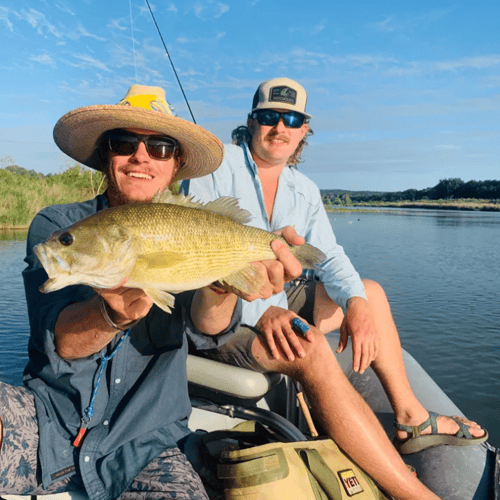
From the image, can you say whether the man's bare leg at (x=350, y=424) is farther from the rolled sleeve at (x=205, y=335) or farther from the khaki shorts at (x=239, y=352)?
the rolled sleeve at (x=205, y=335)

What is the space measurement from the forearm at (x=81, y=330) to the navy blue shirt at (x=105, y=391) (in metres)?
0.04

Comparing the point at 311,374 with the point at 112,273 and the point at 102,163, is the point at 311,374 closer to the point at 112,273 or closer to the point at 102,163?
the point at 112,273

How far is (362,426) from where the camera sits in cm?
254

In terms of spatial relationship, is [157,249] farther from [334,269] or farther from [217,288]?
[334,269]

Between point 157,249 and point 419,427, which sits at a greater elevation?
point 157,249

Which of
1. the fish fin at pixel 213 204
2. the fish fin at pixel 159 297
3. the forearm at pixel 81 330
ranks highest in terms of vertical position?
the fish fin at pixel 213 204

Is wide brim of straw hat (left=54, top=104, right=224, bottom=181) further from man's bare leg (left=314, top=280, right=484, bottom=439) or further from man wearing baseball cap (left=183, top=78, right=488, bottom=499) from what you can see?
man's bare leg (left=314, top=280, right=484, bottom=439)

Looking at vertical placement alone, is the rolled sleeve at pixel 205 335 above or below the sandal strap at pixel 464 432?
above

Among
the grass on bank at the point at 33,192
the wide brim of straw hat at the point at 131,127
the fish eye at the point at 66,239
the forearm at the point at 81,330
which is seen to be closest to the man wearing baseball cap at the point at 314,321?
the wide brim of straw hat at the point at 131,127

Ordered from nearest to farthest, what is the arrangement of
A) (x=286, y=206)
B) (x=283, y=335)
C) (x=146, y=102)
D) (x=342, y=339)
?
(x=146, y=102) < (x=283, y=335) < (x=342, y=339) < (x=286, y=206)

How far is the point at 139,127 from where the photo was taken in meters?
2.27

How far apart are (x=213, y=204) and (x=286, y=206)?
166cm

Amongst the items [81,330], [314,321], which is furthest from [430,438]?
[81,330]

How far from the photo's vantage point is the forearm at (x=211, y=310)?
2.19 meters
